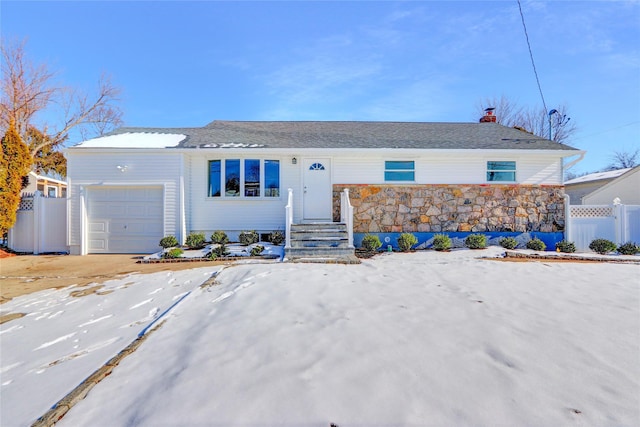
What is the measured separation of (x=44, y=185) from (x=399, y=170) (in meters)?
18.8

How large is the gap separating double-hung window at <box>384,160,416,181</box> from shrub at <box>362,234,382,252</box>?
2.25m

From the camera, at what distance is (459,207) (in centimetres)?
974

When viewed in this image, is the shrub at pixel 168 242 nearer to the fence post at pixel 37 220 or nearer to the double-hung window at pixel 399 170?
the fence post at pixel 37 220

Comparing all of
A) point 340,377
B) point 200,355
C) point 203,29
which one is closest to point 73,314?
point 200,355

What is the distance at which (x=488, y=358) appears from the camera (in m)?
2.46

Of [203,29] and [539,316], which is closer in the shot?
[539,316]

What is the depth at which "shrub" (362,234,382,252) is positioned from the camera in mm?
8742

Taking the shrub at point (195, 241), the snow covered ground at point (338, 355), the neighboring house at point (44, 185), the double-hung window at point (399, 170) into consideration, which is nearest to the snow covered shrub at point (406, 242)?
the double-hung window at point (399, 170)

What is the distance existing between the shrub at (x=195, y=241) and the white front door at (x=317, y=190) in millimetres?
3323

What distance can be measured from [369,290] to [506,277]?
284 cm

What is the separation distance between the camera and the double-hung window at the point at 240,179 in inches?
376

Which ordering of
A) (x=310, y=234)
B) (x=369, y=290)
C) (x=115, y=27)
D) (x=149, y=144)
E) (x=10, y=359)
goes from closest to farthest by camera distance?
(x=10, y=359) → (x=369, y=290) → (x=310, y=234) → (x=149, y=144) → (x=115, y=27)

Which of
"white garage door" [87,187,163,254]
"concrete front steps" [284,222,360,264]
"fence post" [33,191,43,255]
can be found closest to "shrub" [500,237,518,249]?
"concrete front steps" [284,222,360,264]

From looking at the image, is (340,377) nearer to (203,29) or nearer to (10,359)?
(10,359)
